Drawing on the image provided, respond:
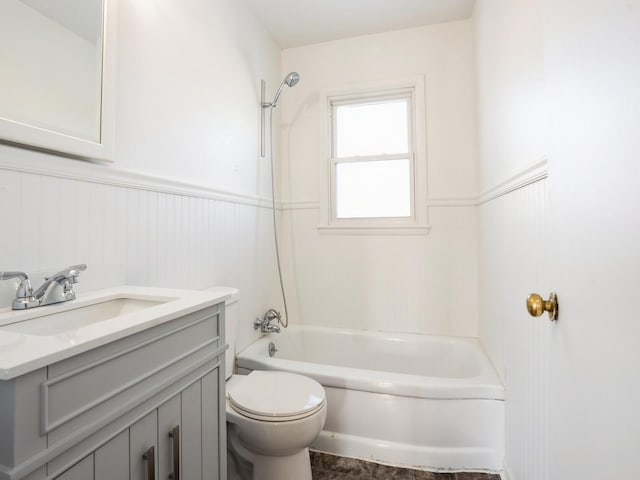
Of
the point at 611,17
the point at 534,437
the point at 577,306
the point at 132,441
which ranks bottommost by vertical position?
the point at 534,437

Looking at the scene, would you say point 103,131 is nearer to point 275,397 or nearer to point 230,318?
point 230,318

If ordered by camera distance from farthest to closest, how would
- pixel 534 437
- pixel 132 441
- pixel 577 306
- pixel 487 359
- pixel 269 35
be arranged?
pixel 269 35 < pixel 487 359 < pixel 534 437 < pixel 132 441 < pixel 577 306

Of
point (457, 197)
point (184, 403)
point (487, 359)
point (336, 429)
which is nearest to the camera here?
point (184, 403)

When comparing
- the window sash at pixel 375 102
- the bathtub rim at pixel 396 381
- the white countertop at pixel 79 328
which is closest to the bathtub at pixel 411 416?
the bathtub rim at pixel 396 381

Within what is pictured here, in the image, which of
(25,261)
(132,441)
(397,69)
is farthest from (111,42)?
(397,69)

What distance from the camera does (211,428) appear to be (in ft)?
3.17

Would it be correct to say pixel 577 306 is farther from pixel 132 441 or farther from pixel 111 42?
pixel 111 42

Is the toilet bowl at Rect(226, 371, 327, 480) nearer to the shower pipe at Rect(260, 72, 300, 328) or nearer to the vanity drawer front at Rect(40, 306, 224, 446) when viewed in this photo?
the vanity drawer front at Rect(40, 306, 224, 446)

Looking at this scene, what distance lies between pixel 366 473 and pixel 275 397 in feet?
2.07

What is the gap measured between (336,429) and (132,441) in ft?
3.96

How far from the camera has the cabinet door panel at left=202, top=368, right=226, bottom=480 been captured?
0.93 m

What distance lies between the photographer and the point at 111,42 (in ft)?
3.73

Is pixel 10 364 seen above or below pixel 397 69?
below

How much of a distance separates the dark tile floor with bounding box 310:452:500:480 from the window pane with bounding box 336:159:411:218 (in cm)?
154
